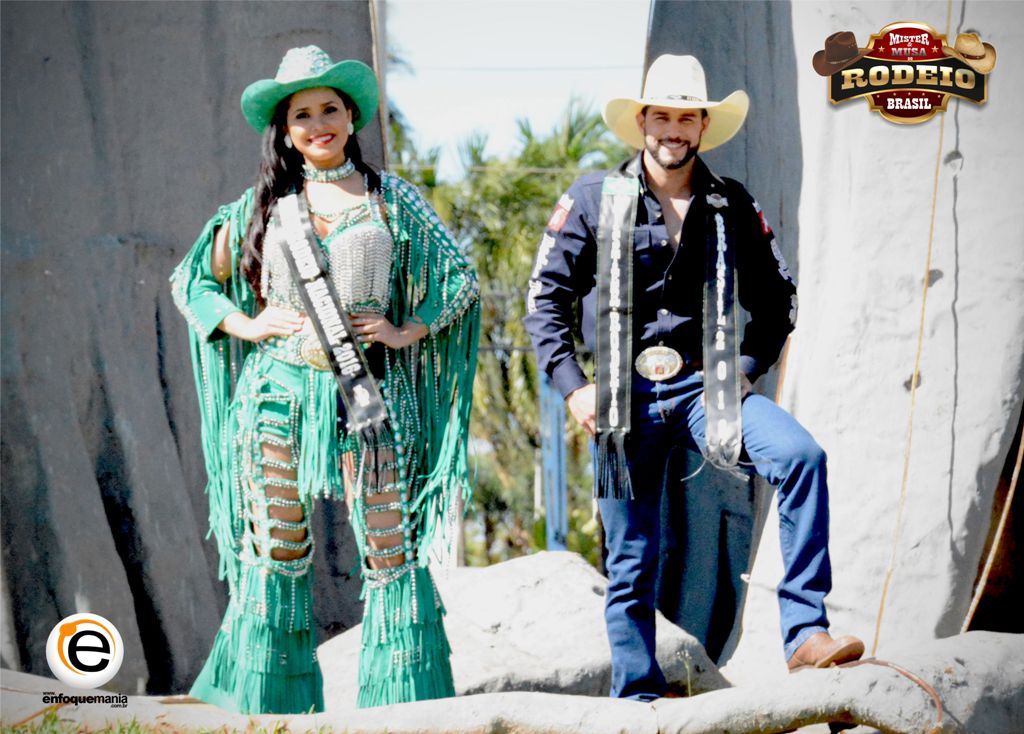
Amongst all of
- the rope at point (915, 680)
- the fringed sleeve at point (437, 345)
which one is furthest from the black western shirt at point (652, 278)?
the rope at point (915, 680)

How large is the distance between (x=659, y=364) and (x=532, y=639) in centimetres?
159

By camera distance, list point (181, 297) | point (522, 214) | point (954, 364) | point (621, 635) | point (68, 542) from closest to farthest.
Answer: point (621, 635) → point (181, 297) → point (954, 364) → point (68, 542) → point (522, 214)

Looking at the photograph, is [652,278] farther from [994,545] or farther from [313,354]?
[994,545]

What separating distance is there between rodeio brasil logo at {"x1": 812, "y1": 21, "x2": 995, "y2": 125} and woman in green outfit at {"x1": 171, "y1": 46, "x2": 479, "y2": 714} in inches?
65.6

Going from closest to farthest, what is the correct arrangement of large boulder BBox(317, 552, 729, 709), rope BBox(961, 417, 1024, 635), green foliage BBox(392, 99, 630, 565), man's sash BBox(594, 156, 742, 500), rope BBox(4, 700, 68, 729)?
rope BBox(4, 700, 68, 729), man's sash BBox(594, 156, 742, 500), rope BBox(961, 417, 1024, 635), large boulder BBox(317, 552, 729, 709), green foliage BBox(392, 99, 630, 565)

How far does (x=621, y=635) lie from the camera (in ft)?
14.9

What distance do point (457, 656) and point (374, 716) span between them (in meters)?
1.39

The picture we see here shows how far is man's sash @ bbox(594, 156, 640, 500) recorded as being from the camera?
177 inches

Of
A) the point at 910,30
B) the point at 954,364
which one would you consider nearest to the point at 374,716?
the point at 954,364

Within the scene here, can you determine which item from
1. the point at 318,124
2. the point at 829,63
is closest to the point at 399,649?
the point at 318,124

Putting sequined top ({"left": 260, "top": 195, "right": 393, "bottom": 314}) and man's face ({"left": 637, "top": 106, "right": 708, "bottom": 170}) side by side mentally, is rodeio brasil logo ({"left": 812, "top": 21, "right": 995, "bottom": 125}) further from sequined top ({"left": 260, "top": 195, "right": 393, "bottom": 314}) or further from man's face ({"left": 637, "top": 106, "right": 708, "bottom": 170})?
sequined top ({"left": 260, "top": 195, "right": 393, "bottom": 314})

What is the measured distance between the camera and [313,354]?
4672 millimetres

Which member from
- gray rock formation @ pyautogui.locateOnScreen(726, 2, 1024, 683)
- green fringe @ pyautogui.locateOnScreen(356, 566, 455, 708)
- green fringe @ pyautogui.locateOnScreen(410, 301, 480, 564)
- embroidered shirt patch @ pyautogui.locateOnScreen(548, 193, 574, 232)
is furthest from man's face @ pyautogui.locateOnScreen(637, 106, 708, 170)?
green fringe @ pyautogui.locateOnScreen(356, 566, 455, 708)

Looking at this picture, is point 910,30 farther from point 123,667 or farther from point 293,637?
point 123,667
